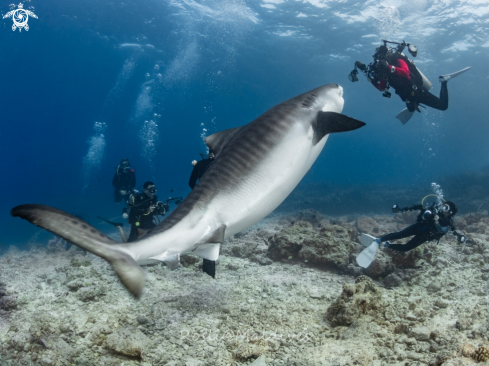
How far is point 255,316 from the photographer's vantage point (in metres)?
3.58

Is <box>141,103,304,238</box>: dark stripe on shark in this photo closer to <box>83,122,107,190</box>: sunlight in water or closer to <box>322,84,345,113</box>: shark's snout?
<box>322,84,345,113</box>: shark's snout

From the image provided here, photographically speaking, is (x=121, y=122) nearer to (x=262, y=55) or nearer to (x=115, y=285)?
(x=262, y=55)

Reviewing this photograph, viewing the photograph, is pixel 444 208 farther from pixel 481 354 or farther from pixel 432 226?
pixel 481 354

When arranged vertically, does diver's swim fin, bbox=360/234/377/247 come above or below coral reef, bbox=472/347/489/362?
above

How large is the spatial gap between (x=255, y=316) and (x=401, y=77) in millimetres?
7147

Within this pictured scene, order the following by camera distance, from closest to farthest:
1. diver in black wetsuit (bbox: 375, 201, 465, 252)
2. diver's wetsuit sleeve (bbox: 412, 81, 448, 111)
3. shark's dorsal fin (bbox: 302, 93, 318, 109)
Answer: shark's dorsal fin (bbox: 302, 93, 318, 109), diver in black wetsuit (bbox: 375, 201, 465, 252), diver's wetsuit sleeve (bbox: 412, 81, 448, 111)

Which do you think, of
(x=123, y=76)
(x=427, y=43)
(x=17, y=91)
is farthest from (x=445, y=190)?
(x=17, y=91)

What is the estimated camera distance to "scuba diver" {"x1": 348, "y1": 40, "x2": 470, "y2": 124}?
7.15 meters

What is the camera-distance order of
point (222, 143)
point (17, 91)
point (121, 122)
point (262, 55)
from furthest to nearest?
point (121, 122) < point (17, 91) < point (262, 55) < point (222, 143)

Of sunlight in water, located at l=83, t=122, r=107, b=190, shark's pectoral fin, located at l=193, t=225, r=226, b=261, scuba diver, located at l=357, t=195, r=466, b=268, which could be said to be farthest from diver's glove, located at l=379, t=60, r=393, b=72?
sunlight in water, located at l=83, t=122, r=107, b=190

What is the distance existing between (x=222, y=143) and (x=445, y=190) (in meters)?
30.2

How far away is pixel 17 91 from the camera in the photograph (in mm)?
68750

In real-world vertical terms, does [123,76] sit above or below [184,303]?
above

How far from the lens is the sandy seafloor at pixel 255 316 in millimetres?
2713
